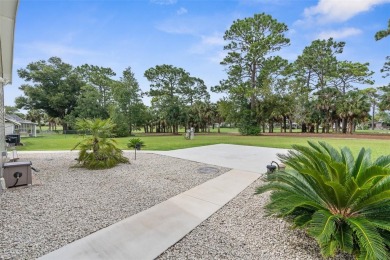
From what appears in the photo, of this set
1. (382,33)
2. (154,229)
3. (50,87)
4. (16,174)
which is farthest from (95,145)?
(50,87)

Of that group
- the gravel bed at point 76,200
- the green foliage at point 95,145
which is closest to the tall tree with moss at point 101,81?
the green foliage at point 95,145

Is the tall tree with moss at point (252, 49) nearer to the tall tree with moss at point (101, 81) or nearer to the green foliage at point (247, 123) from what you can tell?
the green foliage at point (247, 123)

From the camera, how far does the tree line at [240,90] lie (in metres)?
29.0

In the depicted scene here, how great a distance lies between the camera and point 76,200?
14.3 ft

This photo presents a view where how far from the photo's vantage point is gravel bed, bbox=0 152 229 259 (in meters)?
2.86

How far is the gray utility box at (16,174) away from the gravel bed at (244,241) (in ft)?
15.7

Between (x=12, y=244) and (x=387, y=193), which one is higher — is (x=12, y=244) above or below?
below

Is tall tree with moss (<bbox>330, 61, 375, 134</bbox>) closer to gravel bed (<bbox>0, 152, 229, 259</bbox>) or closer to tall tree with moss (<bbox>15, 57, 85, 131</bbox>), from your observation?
gravel bed (<bbox>0, 152, 229, 259</bbox>)

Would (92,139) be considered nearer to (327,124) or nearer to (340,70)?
(327,124)

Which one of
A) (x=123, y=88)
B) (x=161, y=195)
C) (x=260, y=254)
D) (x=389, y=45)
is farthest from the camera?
(x=123, y=88)

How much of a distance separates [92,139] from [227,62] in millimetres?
27236

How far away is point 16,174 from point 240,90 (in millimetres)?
27808

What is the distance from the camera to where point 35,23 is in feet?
25.2

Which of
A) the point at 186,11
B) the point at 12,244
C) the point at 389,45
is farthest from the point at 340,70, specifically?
the point at 12,244
